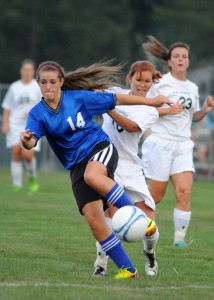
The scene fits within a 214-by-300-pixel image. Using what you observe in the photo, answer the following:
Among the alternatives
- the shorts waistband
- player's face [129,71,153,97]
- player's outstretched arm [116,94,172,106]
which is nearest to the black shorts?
player's outstretched arm [116,94,172,106]

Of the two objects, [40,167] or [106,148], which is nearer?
[106,148]

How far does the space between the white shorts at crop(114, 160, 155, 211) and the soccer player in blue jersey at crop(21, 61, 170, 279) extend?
580 millimetres

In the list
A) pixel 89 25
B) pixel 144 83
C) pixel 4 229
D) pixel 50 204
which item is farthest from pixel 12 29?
pixel 144 83

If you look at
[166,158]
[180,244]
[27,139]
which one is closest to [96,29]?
[166,158]

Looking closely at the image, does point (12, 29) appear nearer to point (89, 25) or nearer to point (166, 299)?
point (89, 25)

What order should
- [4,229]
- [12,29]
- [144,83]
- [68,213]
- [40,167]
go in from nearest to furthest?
[144,83] → [4,229] → [68,213] → [40,167] → [12,29]

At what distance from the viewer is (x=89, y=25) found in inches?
1574

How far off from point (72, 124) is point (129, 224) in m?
0.94

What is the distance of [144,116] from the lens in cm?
841

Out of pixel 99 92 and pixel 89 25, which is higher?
pixel 99 92

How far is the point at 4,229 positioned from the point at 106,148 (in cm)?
350

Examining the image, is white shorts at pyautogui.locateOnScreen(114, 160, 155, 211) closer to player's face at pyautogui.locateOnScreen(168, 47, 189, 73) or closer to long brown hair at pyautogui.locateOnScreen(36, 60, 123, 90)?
long brown hair at pyautogui.locateOnScreen(36, 60, 123, 90)

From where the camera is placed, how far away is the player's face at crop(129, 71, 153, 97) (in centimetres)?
853

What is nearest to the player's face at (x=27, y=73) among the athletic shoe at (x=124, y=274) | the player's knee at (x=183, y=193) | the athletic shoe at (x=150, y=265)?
the player's knee at (x=183, y=193)
